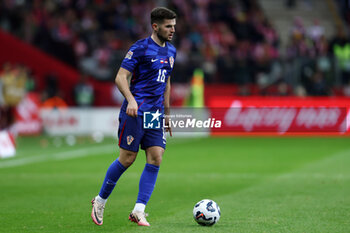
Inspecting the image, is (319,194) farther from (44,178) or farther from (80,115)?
(80,115)

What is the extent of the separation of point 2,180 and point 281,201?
5141 mm

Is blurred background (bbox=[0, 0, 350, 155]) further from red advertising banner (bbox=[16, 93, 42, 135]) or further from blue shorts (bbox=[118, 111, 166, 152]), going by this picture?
blue shorts (bbox=[118, 111, 166, 152])

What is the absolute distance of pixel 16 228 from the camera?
7137 millimetres

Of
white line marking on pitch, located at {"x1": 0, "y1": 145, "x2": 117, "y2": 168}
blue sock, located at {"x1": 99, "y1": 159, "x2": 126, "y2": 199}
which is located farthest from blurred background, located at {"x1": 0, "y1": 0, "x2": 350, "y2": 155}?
blue sock, located at {"x1": 99, "y1": 159, "x2": 126, "y2": 199}

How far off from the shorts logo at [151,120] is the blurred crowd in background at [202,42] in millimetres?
17940

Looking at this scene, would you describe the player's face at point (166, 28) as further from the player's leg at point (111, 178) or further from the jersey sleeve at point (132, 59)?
the player's leg at point (111, 178)

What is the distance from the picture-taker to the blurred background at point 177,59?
81.8 feet

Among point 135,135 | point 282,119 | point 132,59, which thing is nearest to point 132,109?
point 135,135

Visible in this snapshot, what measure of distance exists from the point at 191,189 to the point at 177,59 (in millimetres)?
17213

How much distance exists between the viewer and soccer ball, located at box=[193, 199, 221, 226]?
7.14m

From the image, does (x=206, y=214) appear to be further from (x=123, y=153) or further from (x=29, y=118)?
(x=29, y=118)

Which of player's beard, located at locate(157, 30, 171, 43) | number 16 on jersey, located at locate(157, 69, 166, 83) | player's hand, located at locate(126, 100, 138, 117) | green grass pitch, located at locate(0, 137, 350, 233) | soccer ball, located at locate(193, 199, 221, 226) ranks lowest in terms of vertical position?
green grass pitch, located at locate(0, 137, 350, 233)

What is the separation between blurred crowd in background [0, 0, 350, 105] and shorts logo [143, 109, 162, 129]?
58.9 feet

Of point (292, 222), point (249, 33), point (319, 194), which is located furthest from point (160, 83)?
point (249, 33)
